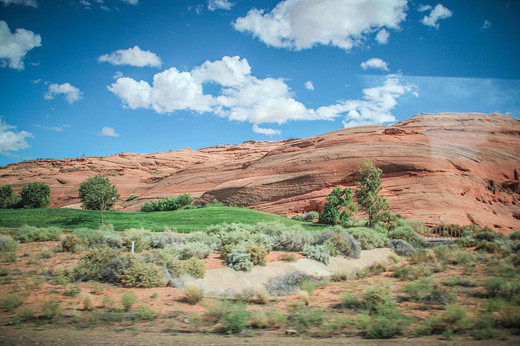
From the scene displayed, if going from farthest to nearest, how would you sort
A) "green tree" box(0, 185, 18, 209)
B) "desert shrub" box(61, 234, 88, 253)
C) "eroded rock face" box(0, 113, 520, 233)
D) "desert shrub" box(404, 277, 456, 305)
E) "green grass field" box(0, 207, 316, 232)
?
"green tree" box(0, 185, 18, 209) → "eroded rock face" box(0, 113, 520, 233) → "green grass field" box(0, 207, 316, 232) → "desert shrub" box(61, 234, 88, 253) → "desert shrub" box(404, 277, 456, 305)

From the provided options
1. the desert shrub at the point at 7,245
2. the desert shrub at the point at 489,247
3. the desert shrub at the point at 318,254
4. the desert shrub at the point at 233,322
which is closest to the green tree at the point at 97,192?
the desert shrub at the point at 7,245

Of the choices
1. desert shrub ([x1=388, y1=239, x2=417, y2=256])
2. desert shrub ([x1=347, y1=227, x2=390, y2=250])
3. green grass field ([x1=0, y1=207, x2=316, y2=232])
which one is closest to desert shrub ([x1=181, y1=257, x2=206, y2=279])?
desert shrub ([x1=347, y1=227, x2=390, y2=250])

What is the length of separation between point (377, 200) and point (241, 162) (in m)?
25.5

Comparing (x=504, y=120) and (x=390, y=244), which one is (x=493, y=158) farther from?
(x=390, y=244)

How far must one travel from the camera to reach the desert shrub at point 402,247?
1611 cm

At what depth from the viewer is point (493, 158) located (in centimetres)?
3008

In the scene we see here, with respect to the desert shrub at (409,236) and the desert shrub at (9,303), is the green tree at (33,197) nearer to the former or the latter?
the desert shrub at (9,303)

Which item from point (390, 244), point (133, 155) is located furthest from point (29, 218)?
point (133, 155)

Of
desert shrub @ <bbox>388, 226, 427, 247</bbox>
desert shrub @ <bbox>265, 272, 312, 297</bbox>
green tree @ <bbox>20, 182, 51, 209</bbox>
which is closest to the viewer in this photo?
desert shrub @ <bbox>265, 272, 312, 297</bbox>

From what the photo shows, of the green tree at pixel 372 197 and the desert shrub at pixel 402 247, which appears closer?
the desert shrub at pixel 402 247

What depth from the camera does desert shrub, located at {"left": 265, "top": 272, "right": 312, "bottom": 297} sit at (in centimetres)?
921

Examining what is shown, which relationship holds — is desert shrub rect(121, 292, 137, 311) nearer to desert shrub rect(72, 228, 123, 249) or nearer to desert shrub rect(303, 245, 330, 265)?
desert shrub rect(72, 228, 123, 249)

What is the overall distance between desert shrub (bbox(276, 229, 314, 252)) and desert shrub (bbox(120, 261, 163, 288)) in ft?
24.9

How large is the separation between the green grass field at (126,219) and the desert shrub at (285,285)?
11779 millimetres
